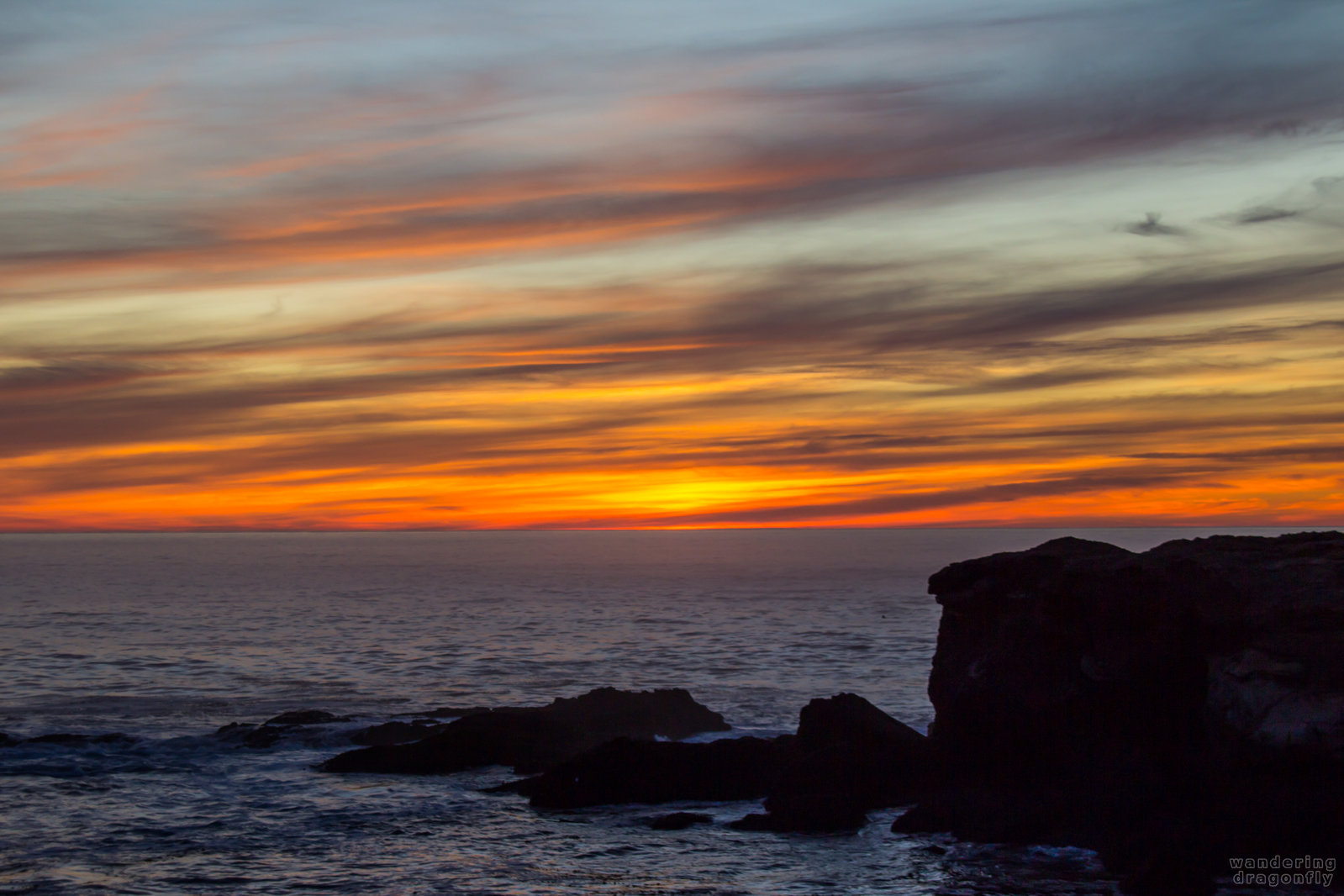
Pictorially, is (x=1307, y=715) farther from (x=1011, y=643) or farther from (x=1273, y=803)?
(x=1011, y=643)

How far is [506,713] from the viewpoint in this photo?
30.3 meters

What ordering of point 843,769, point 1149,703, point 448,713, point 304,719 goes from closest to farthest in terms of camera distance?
point 1149,703 < point 843,769 < point 304,719 < point 448,713

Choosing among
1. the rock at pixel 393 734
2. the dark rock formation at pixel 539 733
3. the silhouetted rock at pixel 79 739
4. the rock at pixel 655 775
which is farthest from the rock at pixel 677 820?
the silhouetted rock at pixel 79 739

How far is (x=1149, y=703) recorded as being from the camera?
21.3 metres

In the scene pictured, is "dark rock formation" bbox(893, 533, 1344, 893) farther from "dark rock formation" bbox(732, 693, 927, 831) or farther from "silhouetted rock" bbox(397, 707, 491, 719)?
"silhouetted rock" bbox(397, 707, 491, 719)

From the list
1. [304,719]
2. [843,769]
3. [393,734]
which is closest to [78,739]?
[304,719]

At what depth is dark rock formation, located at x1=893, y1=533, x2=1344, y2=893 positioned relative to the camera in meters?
18.3

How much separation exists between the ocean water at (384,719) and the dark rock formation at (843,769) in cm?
63

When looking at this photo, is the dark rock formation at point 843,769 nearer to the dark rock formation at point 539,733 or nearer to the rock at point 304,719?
the dark rock formation at point 539,733

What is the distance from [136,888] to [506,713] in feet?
41.1

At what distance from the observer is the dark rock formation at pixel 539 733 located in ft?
91.6

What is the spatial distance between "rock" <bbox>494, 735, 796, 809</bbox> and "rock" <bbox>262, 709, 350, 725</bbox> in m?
10.0

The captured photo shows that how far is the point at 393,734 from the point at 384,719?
5.18 meters

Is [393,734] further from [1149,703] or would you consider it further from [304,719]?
[1149,703]
